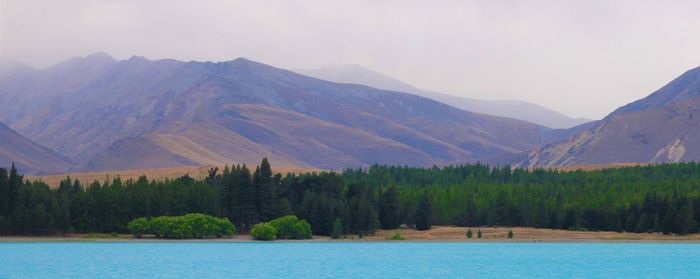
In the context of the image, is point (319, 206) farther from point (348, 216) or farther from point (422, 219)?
point (422, 219)

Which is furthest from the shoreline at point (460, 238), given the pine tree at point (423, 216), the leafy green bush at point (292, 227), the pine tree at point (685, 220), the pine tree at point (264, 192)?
the pine tree at point (264, 192)

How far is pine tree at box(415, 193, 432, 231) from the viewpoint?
618ft

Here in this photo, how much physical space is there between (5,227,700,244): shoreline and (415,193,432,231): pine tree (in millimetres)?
1462

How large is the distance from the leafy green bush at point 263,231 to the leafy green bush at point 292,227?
234cm

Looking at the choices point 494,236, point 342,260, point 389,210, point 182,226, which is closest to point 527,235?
point 494,236

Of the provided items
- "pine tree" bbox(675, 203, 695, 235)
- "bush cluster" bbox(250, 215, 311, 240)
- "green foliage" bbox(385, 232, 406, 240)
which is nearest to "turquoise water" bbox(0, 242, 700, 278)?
"bush cluster" bbox(250, 215, 311, 240)

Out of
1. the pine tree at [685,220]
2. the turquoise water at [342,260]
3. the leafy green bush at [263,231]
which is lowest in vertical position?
the turquoise water at [342,260]

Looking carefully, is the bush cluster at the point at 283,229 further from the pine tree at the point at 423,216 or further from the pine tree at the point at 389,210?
the pine tree at the point at 423,216

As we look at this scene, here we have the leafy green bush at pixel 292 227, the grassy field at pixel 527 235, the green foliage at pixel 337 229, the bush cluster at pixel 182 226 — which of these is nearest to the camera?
the bush cluster at pixel 182 226

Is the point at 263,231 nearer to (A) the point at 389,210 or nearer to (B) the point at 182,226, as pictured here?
(B) the point at 182,226

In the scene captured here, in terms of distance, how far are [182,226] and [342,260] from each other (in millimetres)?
48828

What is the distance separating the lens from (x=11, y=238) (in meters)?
162

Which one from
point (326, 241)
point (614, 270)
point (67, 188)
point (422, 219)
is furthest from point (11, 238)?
point (614, 270)

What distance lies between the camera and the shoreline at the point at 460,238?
16688 cm
